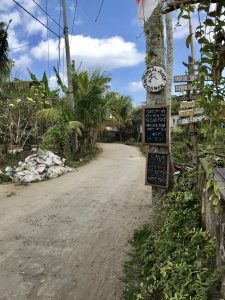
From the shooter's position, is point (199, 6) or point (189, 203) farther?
point (189, 203)

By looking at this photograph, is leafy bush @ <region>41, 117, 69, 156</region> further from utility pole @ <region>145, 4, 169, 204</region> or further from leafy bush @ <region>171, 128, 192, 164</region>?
utility pole @ <region>145, 4, 169, 204</region>

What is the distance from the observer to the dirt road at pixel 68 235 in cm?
420

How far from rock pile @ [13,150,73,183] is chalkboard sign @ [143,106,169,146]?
5.41m

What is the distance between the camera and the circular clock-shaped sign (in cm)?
585

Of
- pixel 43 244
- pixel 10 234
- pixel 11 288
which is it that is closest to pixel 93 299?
pixel 11 288

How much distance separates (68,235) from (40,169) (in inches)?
219

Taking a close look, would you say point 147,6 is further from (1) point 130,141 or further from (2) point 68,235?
(1) point 130,141

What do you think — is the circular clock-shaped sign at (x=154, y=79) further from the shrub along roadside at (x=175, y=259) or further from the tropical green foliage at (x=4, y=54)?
the tropical green foliage at (x=4, y=54)

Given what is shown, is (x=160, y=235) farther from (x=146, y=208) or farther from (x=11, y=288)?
(x=146, y=208)

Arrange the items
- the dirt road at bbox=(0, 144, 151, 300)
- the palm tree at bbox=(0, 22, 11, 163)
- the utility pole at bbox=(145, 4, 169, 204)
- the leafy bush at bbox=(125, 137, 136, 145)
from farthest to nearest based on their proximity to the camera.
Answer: the leafy bush at bbox=(125, 137, 136, 145)
the palm tree at bbox=(0, 22, 11, 163)
the utility pole at bbox=(145, 4, 169, 204)
the dirt road at bbox=(0, 144, 151, 300)

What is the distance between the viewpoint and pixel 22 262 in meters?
4.81

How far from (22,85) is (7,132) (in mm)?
3027

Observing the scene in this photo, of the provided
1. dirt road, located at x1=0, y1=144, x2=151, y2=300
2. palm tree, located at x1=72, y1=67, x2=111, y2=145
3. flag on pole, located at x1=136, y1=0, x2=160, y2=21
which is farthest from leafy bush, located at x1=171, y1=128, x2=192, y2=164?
flag on pole, located at x1=136, y1=0, x2=160, y2=21

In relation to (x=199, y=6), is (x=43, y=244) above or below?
below
